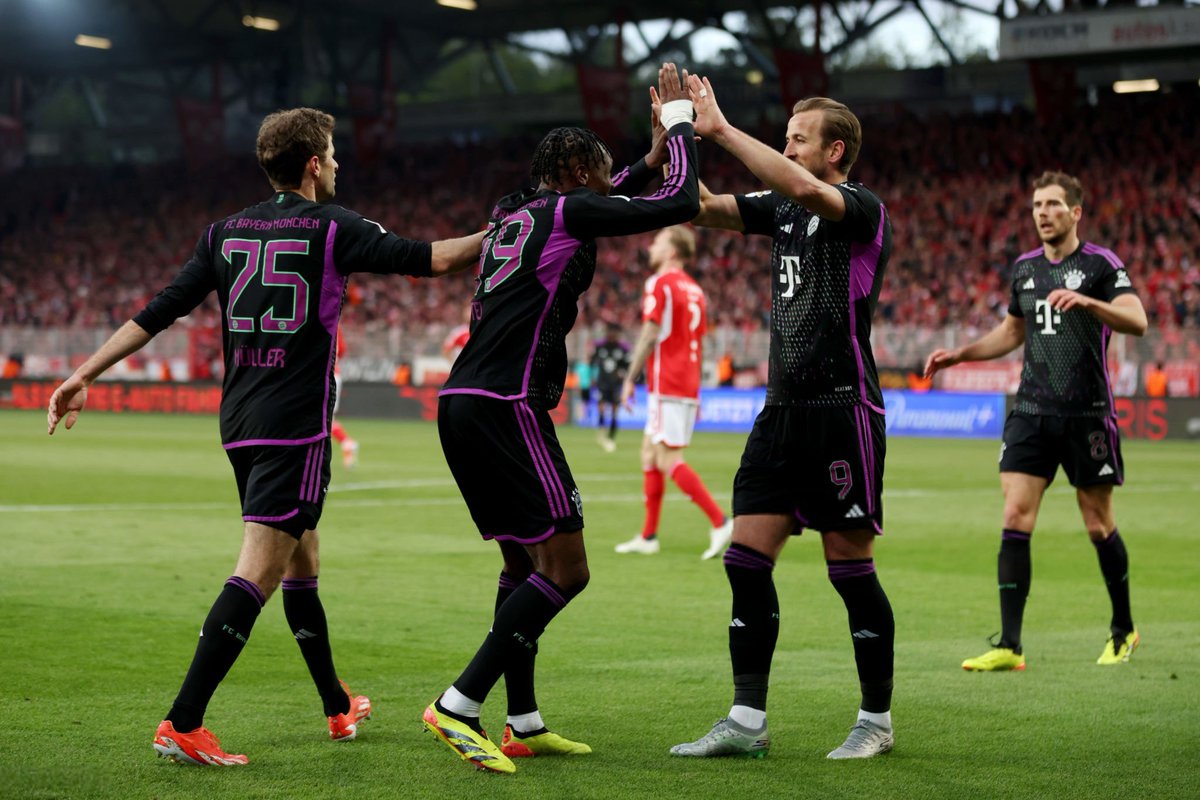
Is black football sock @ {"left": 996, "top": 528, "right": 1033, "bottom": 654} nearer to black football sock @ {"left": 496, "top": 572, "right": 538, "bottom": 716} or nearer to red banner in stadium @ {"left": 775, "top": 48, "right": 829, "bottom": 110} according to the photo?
black football sock @ {"left": 496, "top": 572, "right": 538, "bottom": 716}

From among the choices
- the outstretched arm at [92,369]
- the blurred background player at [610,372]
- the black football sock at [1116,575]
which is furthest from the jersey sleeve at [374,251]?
the blurred background player at [610,372]

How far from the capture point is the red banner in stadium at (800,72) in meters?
38.3

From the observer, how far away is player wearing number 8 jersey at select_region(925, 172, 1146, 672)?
7.49 m

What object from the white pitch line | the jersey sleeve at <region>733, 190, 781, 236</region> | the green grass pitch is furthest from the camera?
the white pitch line

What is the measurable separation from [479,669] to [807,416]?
57.3 inches

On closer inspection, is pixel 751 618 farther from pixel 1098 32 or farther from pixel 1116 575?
pixel 1098 32

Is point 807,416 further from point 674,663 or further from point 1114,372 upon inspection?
point 1114,372

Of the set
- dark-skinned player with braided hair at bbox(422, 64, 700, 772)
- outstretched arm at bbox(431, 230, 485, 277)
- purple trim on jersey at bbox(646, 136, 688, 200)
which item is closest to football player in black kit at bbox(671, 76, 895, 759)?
purple trim on jersey at bbox(646, 136, 688, 200)

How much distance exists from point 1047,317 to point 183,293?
4394 millimetres

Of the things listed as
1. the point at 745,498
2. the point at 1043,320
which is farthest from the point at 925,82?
the point at 745,498

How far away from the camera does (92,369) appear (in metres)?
5.23

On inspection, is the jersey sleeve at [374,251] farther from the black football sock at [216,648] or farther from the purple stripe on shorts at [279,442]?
the black football sock at [216,648]

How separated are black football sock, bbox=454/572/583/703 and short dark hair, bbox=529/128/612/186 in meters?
1.37

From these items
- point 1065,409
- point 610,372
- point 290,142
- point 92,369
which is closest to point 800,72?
point 610,372
